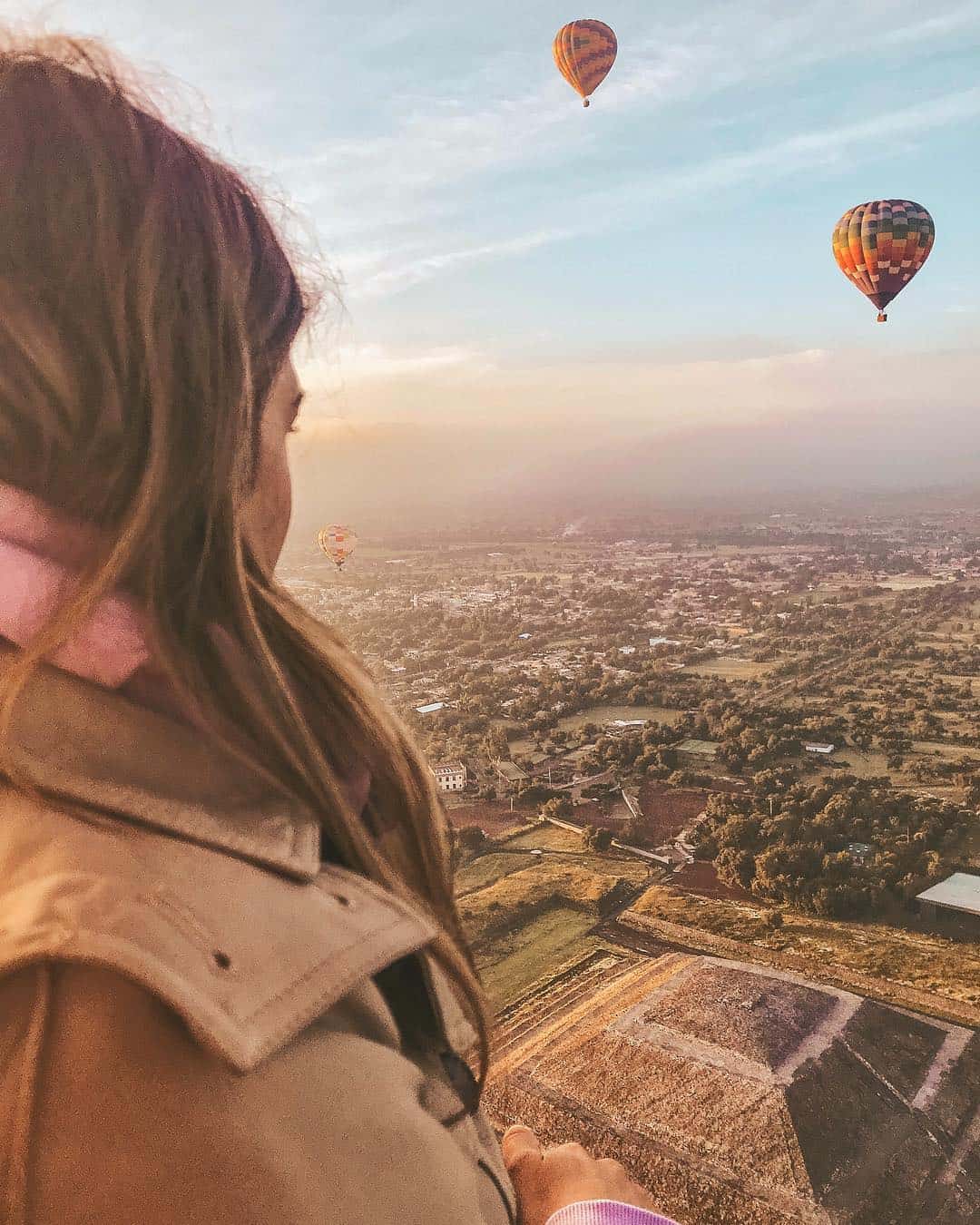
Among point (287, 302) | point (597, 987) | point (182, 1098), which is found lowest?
point (597, 987)

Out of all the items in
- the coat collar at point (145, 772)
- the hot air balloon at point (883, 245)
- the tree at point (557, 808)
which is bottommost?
the tree at point (557, 808)

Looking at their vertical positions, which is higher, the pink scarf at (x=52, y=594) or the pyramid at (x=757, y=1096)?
the pink scarf at (x=52, y=594)

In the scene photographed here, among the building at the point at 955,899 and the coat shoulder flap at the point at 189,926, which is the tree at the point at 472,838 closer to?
the building at the point at 955,899

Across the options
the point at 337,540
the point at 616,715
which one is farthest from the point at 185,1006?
the point at 337,540

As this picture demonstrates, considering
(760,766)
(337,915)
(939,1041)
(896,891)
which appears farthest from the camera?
(760,766)

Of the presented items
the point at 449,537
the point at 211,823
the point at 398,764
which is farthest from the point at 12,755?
the point at 449,537

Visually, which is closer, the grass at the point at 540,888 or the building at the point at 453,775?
the grass at the point at 540,888

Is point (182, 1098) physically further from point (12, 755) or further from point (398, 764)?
point (398, 764)

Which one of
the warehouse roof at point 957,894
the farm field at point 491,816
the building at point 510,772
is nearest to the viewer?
the warehouse roof at point 957,894

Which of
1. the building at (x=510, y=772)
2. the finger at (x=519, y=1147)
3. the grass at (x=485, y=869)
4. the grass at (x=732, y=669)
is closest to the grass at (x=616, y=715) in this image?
the building at (x=510, y=772)
